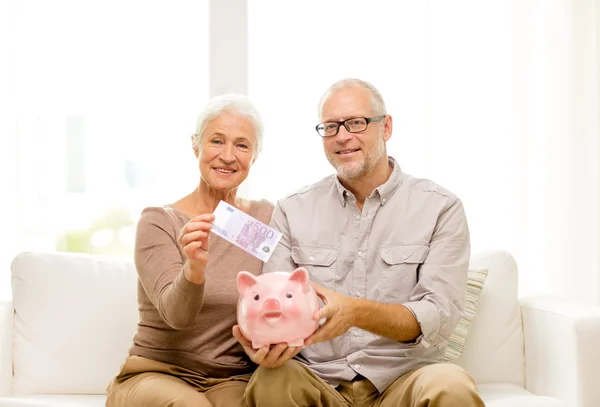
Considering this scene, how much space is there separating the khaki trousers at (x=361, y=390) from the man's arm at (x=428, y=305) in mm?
130

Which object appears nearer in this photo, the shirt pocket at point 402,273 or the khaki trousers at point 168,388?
the khaki trousers at point 168,388

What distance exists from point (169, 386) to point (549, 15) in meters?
2.60

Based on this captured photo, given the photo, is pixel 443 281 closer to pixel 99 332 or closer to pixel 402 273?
pixel 402 273

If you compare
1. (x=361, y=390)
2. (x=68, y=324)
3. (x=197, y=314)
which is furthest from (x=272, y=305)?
(x=68, y=324)

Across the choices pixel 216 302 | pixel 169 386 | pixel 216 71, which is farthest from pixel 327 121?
pixel 216 71

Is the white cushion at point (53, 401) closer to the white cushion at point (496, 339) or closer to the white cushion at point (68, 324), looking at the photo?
the white cushion at point (68, 324)

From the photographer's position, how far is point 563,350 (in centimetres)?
244

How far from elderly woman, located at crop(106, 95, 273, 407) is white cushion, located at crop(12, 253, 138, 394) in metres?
0.37

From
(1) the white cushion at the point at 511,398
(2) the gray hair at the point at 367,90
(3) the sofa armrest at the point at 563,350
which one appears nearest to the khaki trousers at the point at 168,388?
(1) the white cushion at the point at 511,398

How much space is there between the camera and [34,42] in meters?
3.49

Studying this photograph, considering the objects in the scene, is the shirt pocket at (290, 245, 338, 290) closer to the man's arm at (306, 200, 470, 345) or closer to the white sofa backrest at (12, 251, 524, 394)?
the man's arm at (306, 200, 470, 345)

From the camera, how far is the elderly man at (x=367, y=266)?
6.63 feet

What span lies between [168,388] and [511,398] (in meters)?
1.12

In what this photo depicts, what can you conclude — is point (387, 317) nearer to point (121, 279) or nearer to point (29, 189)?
point (121, 279)
